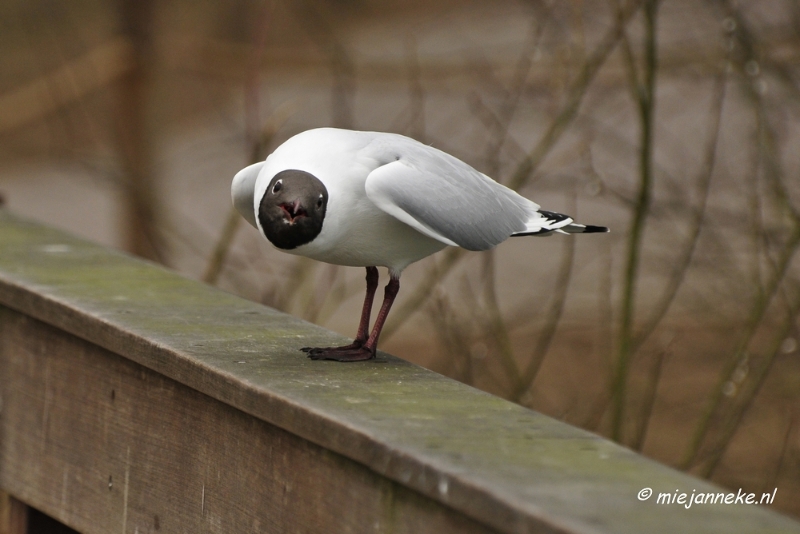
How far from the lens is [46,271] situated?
8.23ft

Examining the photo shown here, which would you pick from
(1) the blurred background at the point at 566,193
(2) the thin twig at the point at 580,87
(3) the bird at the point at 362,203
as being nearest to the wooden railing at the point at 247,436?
(3) the bird at the point at 362,203

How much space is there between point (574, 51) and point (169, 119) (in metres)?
8.33

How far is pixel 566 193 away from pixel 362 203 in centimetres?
213

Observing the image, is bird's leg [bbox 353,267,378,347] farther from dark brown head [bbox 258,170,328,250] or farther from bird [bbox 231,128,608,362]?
dark brown head [bbox 258,170,328,250]

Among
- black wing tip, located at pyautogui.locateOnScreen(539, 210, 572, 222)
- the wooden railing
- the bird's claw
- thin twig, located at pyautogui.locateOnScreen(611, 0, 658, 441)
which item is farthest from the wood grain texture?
thin twig, located at pyautogui.locateOnScreen(611, 0, 658, 441)

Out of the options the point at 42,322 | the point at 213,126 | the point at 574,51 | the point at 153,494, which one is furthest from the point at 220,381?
the point at 213,126

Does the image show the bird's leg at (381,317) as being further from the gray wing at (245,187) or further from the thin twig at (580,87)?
the thin twig at (580,87)

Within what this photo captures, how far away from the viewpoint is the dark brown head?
185 cm

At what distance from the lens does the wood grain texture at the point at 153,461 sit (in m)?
1.50

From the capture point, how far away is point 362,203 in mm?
1951

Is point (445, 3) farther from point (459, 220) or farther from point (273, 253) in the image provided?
point (459, 220)

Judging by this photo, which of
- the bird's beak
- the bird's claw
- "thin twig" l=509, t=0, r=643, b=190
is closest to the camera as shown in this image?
the bird's beak

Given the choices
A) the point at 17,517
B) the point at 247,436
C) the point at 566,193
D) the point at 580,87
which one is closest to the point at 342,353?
the point at 247,436

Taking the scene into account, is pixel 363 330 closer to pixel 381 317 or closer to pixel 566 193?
pixel 381 317
